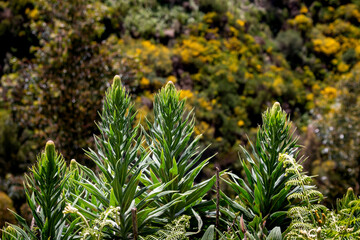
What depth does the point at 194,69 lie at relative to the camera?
34.6 feet

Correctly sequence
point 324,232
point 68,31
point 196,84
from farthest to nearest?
point 196,84
point 68,31
point 324,232

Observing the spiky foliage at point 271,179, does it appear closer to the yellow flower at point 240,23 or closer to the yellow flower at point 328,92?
the yellow flower at point 328,92

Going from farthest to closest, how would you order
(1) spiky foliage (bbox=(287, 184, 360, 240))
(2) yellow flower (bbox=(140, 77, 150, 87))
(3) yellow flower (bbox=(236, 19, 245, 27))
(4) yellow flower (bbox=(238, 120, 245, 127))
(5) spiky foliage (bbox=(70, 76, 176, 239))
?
1. (3) yellow flower (bbox=(236, 19, 245, 27))
2. (4) yellow flower (bbox=(238, 120, 245, 127))
3. (2) yellow flower (bbox=(140, 77, 150, 87))
4. (5) spiky foliage (bbox=(70, 76, 176, 239))
5. (1) spiky foliage (bbox=(287, 184, 360, 240))

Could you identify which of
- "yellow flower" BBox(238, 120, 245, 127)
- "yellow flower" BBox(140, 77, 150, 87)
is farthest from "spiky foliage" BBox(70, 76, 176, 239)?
"yellow flower" BBox(238, 120, 245, 127)

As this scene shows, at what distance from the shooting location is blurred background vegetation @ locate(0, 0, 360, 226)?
5672mm

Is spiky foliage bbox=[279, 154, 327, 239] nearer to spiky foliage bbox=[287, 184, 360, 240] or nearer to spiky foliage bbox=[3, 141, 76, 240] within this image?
spiky foliage bbox=[287, 184, 360, 240]

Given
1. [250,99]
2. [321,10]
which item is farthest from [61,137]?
[321,10]

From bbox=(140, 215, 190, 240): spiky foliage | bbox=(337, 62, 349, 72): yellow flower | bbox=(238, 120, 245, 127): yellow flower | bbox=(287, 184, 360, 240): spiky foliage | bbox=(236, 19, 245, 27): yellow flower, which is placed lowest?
bbox=(238, 120, 245, 127): yellow flower

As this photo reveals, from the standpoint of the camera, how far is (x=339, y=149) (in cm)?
713

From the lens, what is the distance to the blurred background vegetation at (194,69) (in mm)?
5672

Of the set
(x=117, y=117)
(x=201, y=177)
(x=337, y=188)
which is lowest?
(x=337, y=188)

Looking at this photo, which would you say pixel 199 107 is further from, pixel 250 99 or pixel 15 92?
pixel 15 92

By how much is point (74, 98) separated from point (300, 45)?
9.80 m

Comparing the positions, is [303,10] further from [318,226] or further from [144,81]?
[318,226]
